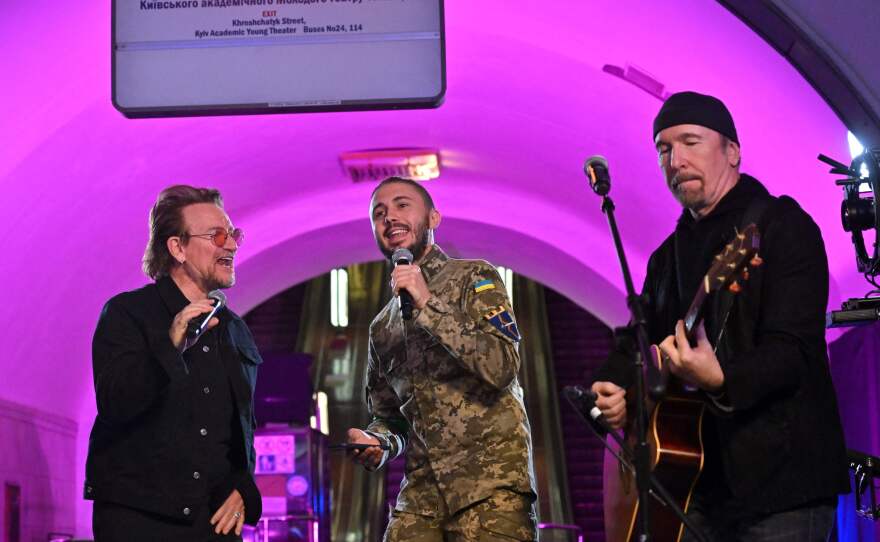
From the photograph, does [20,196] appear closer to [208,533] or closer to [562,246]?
[208,533]

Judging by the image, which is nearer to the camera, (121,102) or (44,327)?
(121,102)

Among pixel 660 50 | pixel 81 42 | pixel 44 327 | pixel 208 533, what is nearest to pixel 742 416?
pixel 208 533

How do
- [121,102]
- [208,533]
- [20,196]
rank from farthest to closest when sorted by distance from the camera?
→ [20,196] → [121,102] → [208,533]

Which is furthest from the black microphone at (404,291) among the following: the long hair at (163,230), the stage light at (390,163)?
the stage light at (390,163)

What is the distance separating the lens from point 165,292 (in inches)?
165

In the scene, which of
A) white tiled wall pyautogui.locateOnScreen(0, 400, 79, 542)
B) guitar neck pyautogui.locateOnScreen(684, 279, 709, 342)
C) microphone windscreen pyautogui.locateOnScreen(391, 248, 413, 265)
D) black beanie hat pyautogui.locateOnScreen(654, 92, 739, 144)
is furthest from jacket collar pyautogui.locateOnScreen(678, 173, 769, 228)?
white tiled wall pyautogui.locateOnScreen(0, 400, 79, 542)

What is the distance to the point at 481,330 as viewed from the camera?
3.88 meters

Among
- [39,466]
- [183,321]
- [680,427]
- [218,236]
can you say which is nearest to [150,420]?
[183,321]

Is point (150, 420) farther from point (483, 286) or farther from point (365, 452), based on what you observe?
point (483, 286)

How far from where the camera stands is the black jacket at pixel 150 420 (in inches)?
150

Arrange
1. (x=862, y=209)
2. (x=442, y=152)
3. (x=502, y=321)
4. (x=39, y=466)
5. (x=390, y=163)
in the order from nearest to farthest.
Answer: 1. (x=502, y=321)
2. (x=862, y=209)
3. (x=39, y=466)
4. (x=442, y=152)
5. (x=390, y=163)

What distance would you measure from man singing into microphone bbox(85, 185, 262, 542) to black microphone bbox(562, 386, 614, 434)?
1.30m

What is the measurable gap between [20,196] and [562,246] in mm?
5390

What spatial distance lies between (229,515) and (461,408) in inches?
33.1
